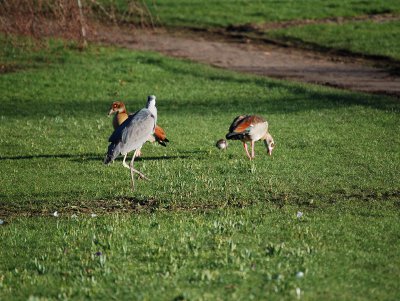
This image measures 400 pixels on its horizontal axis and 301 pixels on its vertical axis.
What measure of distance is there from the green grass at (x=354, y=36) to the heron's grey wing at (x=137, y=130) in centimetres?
1547

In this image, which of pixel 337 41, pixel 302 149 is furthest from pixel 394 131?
pixel 337 41

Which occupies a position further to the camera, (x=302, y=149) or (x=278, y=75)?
(x=278, y=75)

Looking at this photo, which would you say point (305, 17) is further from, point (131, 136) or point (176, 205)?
point (176, 205)

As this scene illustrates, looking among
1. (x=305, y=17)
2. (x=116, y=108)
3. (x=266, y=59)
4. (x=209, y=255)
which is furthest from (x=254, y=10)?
(x=209, y=255)

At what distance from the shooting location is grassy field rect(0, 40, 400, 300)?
704 cm

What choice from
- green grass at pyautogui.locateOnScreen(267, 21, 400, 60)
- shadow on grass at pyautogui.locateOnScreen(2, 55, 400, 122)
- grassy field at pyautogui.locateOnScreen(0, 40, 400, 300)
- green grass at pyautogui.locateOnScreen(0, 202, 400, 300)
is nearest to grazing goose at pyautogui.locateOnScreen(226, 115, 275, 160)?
grassy field at pyautogui.locateOnScreen(0, 40, 400, 300)

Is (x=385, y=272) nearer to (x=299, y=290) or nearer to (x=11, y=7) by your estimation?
(x=299, y=290)

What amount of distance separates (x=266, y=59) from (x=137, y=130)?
1524 cm

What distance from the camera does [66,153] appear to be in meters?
14.0

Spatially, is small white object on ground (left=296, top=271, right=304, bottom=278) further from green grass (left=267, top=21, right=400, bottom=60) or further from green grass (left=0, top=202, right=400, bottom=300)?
green grass (left=267, top=21, right=400, bottom=60)

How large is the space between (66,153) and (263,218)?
19.5 ft

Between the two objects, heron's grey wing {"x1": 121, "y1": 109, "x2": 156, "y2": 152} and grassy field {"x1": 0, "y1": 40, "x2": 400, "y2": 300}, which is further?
heron's grey wing {"x1": 121, "y1": 109, "x2": 156, "y2": 152}

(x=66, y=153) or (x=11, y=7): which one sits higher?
(x=11, y=7)

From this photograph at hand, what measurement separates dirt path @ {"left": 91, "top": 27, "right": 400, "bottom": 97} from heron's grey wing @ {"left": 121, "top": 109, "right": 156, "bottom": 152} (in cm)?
995
